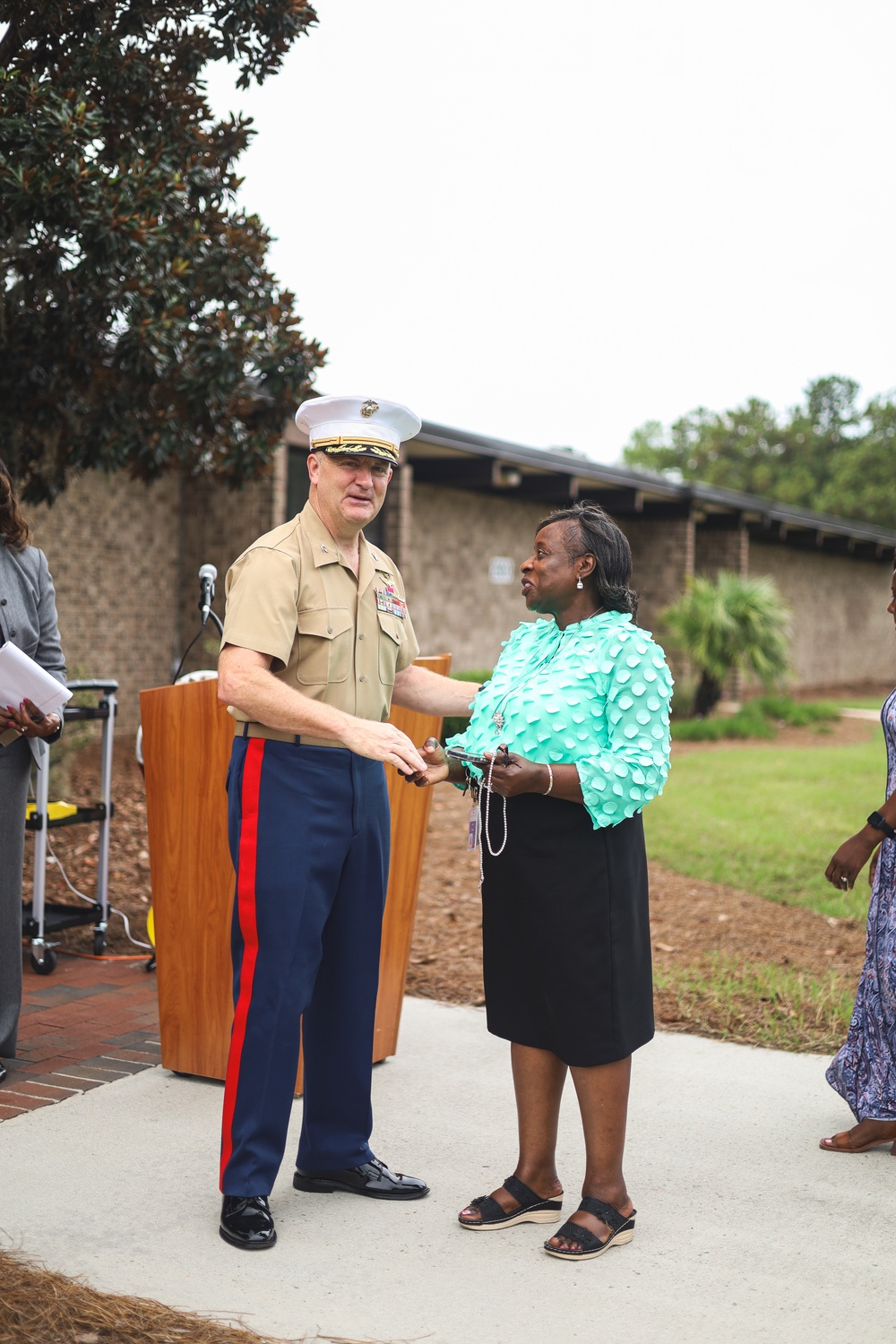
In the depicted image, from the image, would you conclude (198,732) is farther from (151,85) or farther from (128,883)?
(151,85)

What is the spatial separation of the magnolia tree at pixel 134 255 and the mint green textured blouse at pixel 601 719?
14.0 feet

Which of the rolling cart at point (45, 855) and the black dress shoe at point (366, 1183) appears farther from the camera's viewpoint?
the rolling cart at point (45, 855)

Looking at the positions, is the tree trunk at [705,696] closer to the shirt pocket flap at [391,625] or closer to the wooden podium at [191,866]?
the wooden podium at [191,866]

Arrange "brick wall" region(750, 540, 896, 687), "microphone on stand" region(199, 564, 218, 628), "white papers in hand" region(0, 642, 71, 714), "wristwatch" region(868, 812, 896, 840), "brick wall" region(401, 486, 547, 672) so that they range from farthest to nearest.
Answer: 1. "brick wall" region(750, 540, 896, 687)
2. "brick wall" region(401, 486, 547, 672)
3. "microphone on stand" region(199, 564, 218, 628)
4. "white papers in hand" region(0, 642, 71, 714)
5. "wristwatch" region(868, 812, 896, 840)

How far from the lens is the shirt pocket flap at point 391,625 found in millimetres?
3646

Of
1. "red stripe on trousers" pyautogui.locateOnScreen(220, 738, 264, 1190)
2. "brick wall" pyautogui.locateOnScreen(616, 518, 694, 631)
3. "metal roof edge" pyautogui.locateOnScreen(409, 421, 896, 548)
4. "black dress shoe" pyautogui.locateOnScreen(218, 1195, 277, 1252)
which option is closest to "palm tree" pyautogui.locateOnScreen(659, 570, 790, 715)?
"metal roof edge" pyautogui.locateOnScreen(409, 421, 896, 548)

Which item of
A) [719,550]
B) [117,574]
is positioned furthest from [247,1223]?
[719,550]

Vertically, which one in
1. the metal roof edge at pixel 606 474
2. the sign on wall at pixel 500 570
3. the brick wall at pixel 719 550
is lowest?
the sign on wall at pixel 500 570

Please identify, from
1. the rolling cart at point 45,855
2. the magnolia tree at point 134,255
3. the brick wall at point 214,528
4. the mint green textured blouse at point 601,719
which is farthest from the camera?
the brick wall at point 214,528

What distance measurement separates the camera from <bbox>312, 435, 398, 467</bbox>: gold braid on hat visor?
3.47 meters

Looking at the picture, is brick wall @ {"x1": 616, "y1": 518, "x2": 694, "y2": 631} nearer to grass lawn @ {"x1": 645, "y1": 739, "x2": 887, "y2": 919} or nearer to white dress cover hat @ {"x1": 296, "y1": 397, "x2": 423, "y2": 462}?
grass lawn @ {"x1": 645, "y1": 739, "x2": 887, "y2": 919}

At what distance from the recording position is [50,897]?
292 inches

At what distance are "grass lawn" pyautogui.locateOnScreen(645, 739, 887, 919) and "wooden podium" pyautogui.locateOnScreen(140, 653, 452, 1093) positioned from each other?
435 cm

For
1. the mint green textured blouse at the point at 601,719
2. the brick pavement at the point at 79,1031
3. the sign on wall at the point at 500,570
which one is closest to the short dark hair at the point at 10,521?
the brick pavement at the point at 79,1031
